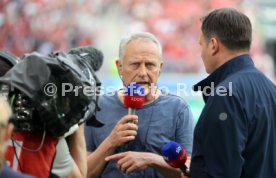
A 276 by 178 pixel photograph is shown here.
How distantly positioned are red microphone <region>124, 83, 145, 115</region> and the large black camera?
31.9 inches

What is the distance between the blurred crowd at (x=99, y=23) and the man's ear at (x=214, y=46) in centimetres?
814

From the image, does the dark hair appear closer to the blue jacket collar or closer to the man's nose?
the blue jacket collar

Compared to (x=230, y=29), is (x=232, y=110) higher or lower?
lower

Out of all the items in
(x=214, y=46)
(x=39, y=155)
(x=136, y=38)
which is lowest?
(x=39, y=155)

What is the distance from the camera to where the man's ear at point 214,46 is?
3.09 metres

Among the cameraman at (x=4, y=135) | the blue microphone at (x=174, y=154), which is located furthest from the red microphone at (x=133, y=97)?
the cameraman at (x=4, y=135)

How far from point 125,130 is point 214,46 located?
0.68m

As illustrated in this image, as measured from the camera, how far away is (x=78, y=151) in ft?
9.64

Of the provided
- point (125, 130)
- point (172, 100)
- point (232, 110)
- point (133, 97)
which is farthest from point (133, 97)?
point (232, 110)

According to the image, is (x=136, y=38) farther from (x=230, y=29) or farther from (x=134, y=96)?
(x=230, y=29)

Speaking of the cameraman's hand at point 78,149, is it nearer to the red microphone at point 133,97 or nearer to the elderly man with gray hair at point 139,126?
the elderly man with gray hair at point 139,126

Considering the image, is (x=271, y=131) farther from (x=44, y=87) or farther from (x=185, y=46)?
(x=185, y=46)

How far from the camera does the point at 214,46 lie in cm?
310

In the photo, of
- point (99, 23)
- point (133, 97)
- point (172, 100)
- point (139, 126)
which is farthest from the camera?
point (99, 23)
